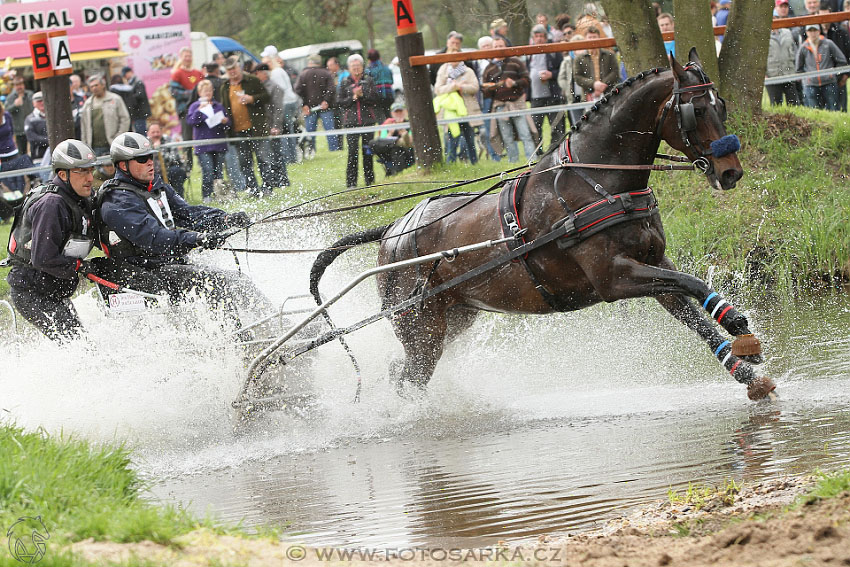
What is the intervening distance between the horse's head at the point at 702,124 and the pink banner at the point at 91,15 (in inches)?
478

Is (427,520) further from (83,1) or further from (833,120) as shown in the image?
(83,1)

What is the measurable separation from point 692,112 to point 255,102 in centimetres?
1000

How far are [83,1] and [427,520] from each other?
14325 millimetres

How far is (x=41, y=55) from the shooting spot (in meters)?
13.0

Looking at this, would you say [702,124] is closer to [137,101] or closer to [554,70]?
[554,70]

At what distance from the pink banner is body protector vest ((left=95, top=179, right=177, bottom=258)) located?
32.8 ft

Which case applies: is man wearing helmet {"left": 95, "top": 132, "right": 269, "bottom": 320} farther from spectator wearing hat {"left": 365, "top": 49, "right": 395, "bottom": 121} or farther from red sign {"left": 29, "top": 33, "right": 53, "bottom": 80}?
spectator wearing hat {"left": 365, "top": 49, "right": 395, "bottom": 121}

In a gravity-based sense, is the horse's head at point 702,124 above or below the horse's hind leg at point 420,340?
above

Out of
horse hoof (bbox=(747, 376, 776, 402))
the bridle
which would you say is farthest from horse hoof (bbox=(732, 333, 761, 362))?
the bridle

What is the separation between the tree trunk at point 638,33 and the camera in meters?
11.8

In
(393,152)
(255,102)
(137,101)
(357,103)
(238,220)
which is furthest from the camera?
(137,101)

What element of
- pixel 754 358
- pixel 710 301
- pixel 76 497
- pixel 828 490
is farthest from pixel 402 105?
pixel 828 490

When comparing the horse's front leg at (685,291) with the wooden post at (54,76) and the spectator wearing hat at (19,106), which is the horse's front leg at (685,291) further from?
the spectator wearing hat at (19,106)

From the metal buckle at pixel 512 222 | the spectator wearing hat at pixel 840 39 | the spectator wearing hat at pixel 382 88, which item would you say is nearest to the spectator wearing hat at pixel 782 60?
the spectator wearing hat at pixel 840 39
